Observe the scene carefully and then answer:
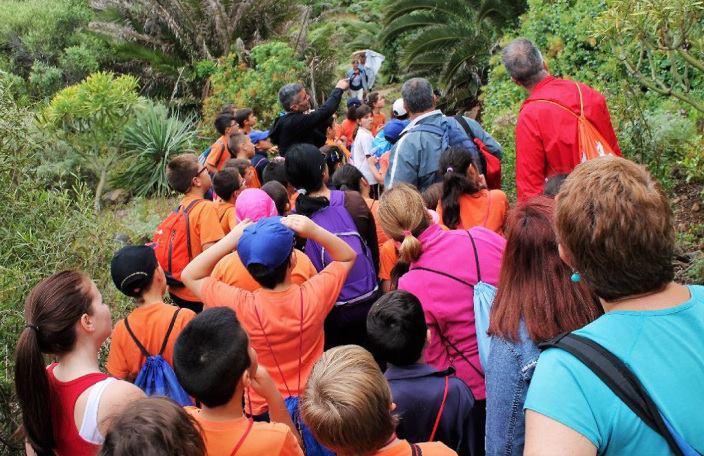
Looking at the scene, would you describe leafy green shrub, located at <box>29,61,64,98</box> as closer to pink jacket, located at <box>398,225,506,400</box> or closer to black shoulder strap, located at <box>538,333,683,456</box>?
pink jacket, located at <box>398,225,506,400</box>

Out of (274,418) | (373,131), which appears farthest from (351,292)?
(373,131)

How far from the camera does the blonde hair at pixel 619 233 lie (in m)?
1.71

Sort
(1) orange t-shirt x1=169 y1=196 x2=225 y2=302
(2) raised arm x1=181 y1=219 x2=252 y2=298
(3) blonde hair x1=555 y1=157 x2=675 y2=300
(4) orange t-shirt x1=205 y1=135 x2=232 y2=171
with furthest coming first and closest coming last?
(4) orange t-shirt x1=205 y1=135 x2=232 y2=171, (1) orange t-shirt x1=169 y1=196 x2=225 y2=302, (2) raised arm x1=181 y1=219 x2=252 y2=298, (3) blonde hair x1=555 y1=157 x2=675 y2=300

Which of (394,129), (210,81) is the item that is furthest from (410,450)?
(210,81)

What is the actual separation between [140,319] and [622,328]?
8.06ft

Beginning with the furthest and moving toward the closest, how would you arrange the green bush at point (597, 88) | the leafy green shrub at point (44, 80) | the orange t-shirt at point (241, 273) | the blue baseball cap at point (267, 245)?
the leafy green shrub at point (44, 80)
the green bush at point (597, 88)
the orange t-shirt at point (241, 273)
the blue baseball cap at point (267, 245)

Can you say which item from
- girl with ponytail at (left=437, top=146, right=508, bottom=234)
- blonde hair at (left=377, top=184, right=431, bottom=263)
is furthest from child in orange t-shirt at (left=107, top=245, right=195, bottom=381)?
girl with ponytail at (left=437, top=146, right=508, bottom=234)

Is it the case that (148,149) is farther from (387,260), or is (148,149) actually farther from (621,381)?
(621,381)

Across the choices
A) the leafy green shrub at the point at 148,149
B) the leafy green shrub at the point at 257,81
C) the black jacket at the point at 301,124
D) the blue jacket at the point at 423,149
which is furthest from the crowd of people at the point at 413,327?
the leafy green shrub at the point at 257,81

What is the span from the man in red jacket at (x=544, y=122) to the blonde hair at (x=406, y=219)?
3.20 ft

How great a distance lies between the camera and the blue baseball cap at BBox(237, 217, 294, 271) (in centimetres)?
316

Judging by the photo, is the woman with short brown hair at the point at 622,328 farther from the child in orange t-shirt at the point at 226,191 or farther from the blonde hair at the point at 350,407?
the child in orange t-shirt at the point at 226,191

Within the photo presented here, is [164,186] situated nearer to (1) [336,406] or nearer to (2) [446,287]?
(2) [446,287]

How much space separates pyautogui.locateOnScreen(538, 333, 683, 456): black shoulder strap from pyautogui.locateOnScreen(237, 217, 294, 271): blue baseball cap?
177 cm
